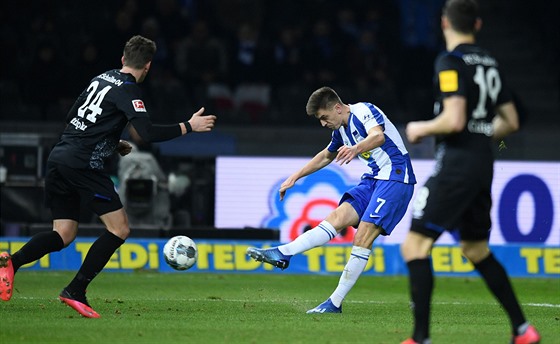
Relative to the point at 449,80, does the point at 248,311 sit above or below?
below

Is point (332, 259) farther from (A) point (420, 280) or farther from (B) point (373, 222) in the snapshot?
(A) point (420, 280)

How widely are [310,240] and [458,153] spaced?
313 cm

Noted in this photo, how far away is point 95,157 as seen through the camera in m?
8.62

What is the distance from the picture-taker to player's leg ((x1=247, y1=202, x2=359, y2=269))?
9.14 metres

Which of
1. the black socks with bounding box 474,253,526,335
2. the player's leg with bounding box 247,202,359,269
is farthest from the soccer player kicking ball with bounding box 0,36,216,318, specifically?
the black socks with bounding box 474,253,526,335

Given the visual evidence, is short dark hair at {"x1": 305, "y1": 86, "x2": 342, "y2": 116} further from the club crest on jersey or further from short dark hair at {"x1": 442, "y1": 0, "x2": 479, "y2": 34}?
short dark hair at {"x1": 442, "y1": 0, "x2": 479, "y2": 34}

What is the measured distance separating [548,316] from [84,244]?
6.87 meters

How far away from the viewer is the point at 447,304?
34.2 ft

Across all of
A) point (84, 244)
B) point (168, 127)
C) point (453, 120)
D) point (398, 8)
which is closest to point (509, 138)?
point (398, 8)

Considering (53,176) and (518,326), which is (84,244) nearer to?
(53,176)

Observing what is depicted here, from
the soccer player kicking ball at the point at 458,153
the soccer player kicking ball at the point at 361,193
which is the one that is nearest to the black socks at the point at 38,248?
the soccer player kicking ball at the point at 361,193

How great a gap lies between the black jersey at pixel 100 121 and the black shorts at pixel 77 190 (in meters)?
0.07

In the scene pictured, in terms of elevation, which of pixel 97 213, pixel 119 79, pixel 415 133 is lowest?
pixel 97 213

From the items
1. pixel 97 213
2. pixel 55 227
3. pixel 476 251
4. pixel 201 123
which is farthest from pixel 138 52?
pixel 476 251
